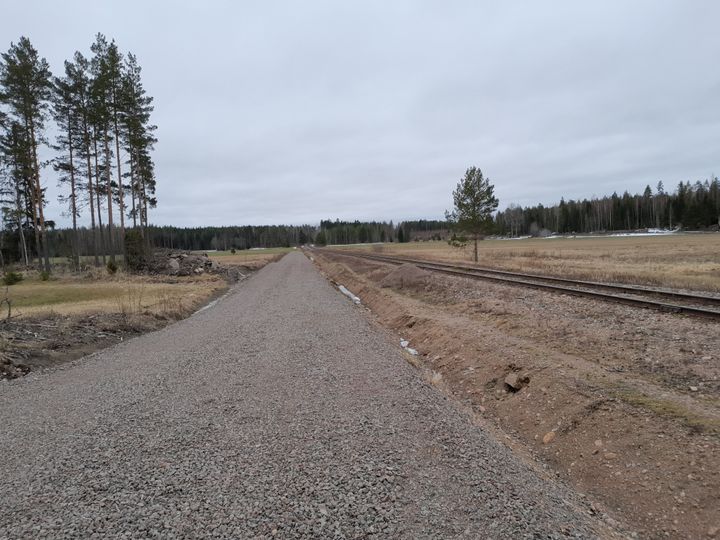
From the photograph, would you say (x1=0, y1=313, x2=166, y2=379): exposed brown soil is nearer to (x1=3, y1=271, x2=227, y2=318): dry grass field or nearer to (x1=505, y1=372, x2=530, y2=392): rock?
(x1=3, y1=271, x2=227, y2=318): dry grass field

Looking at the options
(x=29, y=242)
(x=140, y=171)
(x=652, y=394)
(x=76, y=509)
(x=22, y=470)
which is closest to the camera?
(x=76, y=509)

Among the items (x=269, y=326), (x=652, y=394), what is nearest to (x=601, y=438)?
(x=652, y=394)

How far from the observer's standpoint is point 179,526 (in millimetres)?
3416

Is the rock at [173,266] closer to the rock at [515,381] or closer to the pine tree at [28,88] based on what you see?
the pine tree at [28,88]

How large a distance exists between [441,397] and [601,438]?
7.37 feet

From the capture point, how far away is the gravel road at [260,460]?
3.46 m

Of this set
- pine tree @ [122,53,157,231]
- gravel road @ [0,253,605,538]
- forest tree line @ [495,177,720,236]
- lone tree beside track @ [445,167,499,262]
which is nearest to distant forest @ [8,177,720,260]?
forest tree line @ [495,177,720,236]

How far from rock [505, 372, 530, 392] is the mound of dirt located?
1454cm

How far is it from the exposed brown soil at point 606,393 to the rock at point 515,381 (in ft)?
0.07

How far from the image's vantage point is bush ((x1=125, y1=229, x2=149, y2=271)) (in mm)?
34406

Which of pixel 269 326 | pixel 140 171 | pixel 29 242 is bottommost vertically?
pixel 269 326

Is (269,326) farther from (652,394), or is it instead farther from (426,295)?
(652,394)

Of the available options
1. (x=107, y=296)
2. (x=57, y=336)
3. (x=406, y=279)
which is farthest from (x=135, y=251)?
(x=57, y=336)

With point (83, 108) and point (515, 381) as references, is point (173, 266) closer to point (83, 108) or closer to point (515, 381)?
point (83, 108)
